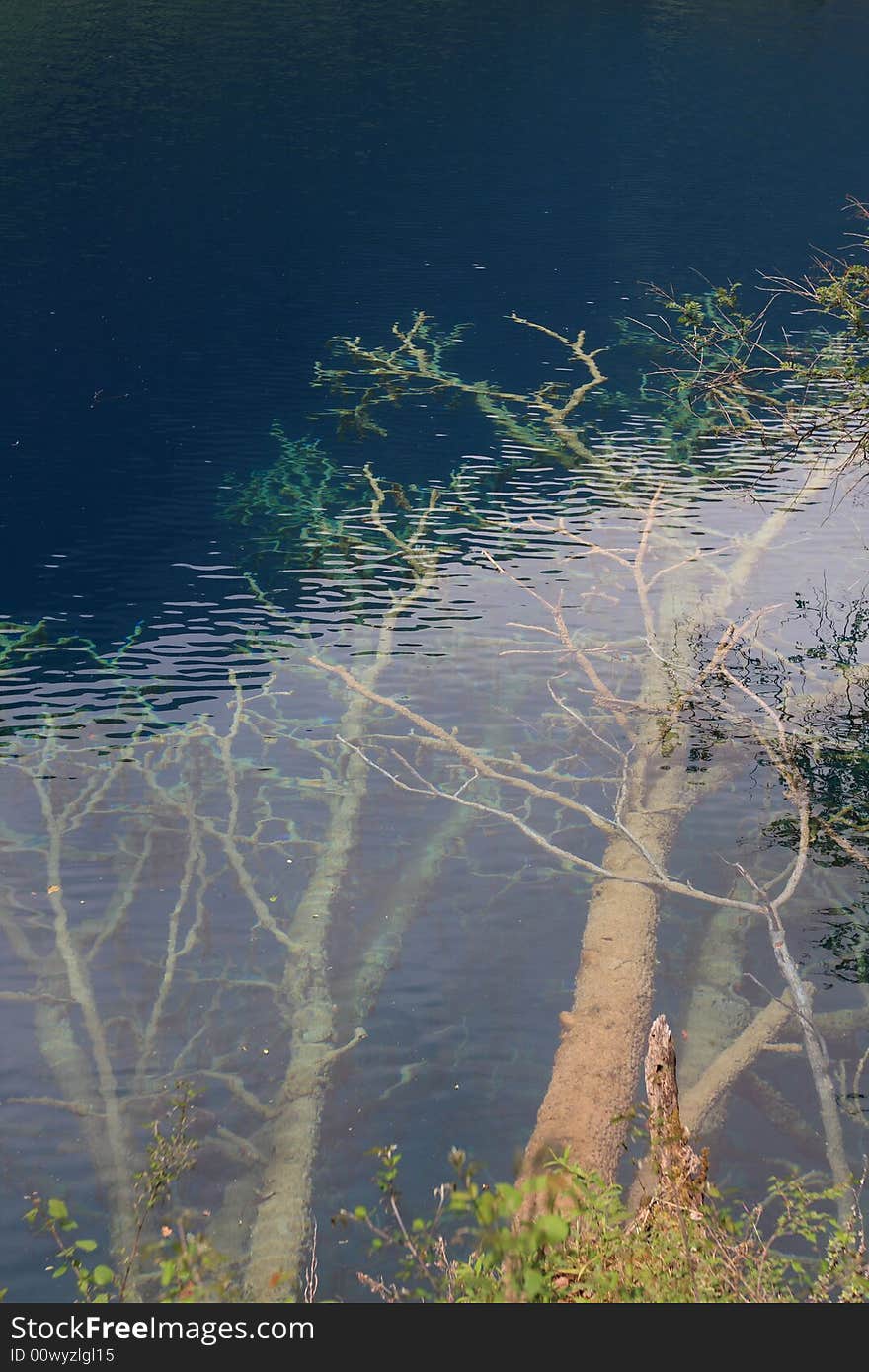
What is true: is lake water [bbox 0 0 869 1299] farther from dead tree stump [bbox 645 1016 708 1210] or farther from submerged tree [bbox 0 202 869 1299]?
dead tree stump [bbox 645 1016 708 1210]

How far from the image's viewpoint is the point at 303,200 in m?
46.5

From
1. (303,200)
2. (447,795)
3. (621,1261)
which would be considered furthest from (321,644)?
(303,200)

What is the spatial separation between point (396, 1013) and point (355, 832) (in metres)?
3.23

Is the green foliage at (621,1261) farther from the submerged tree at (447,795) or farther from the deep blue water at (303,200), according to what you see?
the deep blue water at (303,200)

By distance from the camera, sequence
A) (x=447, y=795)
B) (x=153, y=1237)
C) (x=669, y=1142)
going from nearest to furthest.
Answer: (x=669, y=1142) → (x=153, y=1237) → (x=447, y=795)

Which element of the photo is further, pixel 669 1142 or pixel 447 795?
pixel 447 795

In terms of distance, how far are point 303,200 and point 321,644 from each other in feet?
105

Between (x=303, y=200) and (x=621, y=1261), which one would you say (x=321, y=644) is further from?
(x=303, y=200)

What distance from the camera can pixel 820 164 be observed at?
53.3m

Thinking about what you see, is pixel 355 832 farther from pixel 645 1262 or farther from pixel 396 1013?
pixel 645 1262

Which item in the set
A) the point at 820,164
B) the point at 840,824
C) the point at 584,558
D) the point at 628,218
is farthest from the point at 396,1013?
the point at 820,164

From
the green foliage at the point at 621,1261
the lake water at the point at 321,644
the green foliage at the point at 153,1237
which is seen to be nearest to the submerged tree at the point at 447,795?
the lake water at the point at 321,644

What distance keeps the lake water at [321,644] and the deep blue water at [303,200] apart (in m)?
0.21

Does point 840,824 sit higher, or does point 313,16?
point 313,16
